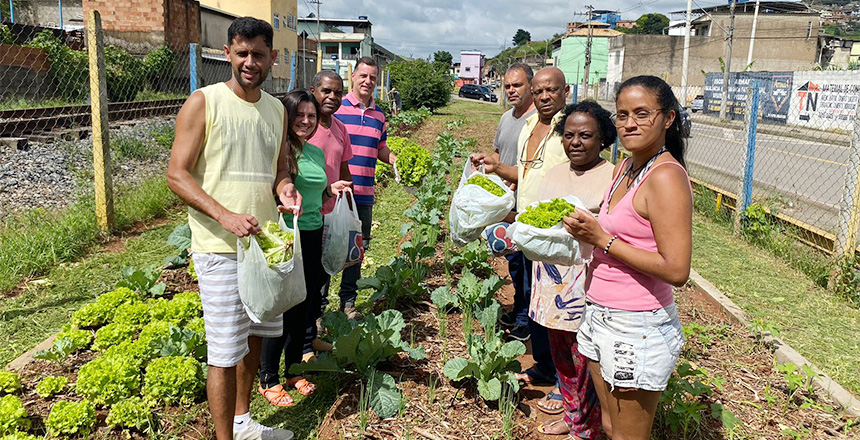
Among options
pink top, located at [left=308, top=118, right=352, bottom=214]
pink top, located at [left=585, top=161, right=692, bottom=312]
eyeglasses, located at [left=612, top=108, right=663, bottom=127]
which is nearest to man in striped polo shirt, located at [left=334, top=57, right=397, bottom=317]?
pink top, located at [left=308, top=118, right=352, bottom=214]

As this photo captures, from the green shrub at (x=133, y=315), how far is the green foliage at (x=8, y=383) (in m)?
0.77

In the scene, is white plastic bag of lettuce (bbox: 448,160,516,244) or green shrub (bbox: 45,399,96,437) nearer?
green shrub (bbox: 45,399,96,437)

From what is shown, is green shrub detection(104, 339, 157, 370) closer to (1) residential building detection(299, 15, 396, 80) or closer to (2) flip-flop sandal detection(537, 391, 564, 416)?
(2) flip-flop sandal detection(537, 391, 564, 416)

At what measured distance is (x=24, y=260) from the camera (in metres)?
5.39

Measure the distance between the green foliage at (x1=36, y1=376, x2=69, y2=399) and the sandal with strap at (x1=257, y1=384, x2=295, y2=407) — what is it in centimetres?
111

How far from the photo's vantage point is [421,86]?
30.8m

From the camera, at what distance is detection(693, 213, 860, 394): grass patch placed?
4.28 metres

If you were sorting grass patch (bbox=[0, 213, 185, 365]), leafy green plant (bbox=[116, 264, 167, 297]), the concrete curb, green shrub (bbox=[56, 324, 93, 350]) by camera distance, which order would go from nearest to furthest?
the concrete curb → green shrub (bbox=[56, 324, 93, 350]) → grass patch (bbox=[0, 213, 185, 365]) → leafy green plant (bbox=[116, 264, 167, 297])

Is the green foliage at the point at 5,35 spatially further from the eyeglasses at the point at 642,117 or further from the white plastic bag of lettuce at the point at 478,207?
the eyeglasses at the point at 642,117

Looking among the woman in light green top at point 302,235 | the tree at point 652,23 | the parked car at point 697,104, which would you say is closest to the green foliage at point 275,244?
the woman in light green top at point 302,235

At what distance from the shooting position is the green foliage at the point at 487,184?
3441mm

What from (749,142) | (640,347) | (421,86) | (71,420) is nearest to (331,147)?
(71,420)

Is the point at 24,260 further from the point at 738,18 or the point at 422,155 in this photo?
the point at 738,18

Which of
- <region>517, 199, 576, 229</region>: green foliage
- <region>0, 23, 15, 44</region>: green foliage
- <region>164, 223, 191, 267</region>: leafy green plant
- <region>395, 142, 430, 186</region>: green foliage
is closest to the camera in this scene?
<region>517, 199, 576, 229</region>: green foliage
